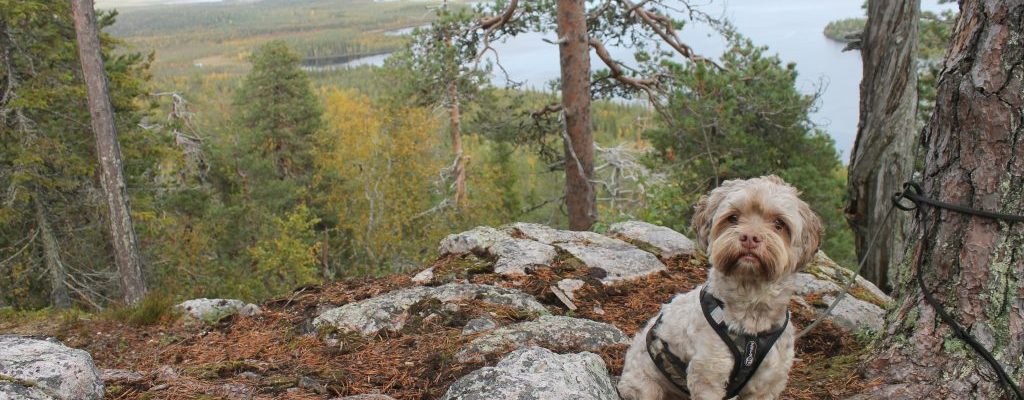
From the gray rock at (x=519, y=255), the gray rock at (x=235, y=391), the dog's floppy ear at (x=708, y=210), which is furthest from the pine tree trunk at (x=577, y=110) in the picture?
the gray rock at (x=235, y=391)

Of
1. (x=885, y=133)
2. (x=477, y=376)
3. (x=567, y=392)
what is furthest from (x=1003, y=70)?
(x=885, y=133)

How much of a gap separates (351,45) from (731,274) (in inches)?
4711

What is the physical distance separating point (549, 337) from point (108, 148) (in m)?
10.7

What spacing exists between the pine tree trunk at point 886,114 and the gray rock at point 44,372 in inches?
263

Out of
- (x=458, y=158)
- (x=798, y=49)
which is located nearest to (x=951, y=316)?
(x=458, y=158)

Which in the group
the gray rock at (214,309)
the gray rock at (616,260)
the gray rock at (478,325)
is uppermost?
the gray rock at (478,325)

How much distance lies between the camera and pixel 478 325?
4668 millimetres

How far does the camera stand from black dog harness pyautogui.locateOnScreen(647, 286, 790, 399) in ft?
11.0

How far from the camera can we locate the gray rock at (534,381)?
3.22 m

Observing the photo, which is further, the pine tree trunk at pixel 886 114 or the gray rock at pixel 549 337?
the pine tree trunk at pixel 886 114

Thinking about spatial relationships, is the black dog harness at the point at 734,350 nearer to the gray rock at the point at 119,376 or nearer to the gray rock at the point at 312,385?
the gray rock at the point at 312,385

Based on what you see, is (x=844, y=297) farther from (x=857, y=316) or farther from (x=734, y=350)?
(x=734, y=350)

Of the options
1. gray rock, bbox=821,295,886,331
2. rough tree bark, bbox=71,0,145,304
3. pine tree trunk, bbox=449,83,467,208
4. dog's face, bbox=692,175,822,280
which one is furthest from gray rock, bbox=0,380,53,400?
pine tree trunk, bbox=449,83,467,208

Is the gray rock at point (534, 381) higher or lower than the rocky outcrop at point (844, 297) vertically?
higher
